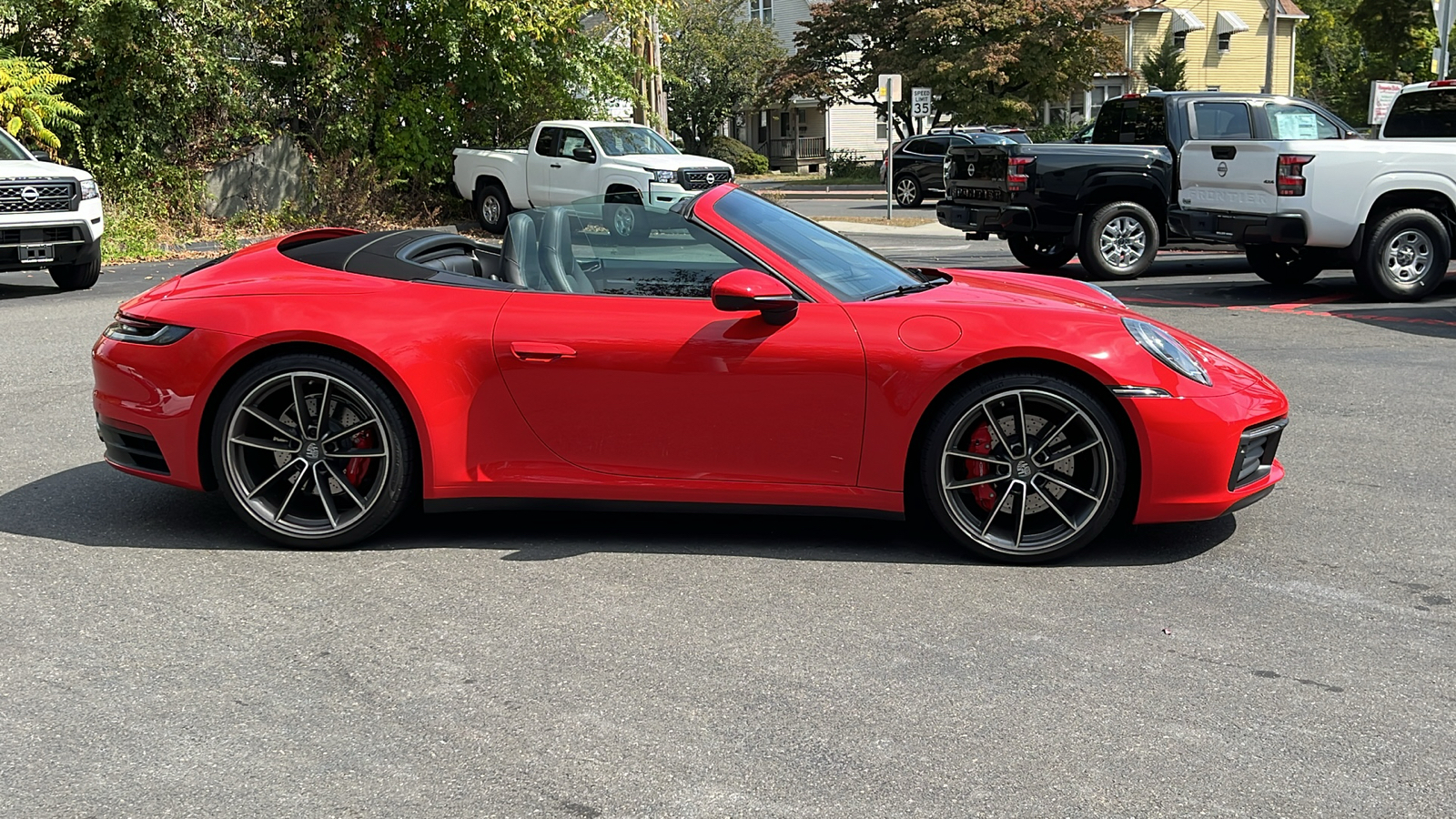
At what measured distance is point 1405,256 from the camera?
12.0m

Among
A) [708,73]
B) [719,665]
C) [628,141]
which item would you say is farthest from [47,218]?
[708,73]

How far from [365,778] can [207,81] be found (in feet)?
70.3

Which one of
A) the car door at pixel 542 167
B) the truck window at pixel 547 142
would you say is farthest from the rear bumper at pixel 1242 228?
the truck window at pixel 547 142

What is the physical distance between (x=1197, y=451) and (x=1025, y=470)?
568 mm

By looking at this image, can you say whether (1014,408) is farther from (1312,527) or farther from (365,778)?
(365,778)

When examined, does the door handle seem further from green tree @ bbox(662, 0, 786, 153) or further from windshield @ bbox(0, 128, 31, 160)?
green tree @ bbox(662, 0, 786, 153)

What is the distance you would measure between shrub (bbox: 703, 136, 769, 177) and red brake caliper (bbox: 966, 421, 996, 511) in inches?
1874

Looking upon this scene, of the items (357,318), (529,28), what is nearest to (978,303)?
(357,318)

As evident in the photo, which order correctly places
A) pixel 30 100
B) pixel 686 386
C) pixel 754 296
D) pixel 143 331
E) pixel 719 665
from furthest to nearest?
pixel 30 100
pixel 143 331
pixel 686 386
pixel 754 296
pixel 719 665

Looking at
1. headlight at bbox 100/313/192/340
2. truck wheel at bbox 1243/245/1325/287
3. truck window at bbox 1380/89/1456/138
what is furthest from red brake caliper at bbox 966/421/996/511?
truck window at bbox 1380/89/1456/138

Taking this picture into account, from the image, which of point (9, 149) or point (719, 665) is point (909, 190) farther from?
point (719, 665)

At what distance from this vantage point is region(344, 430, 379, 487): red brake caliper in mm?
4852

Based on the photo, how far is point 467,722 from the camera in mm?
3477

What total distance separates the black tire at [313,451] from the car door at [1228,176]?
954 centimetres
